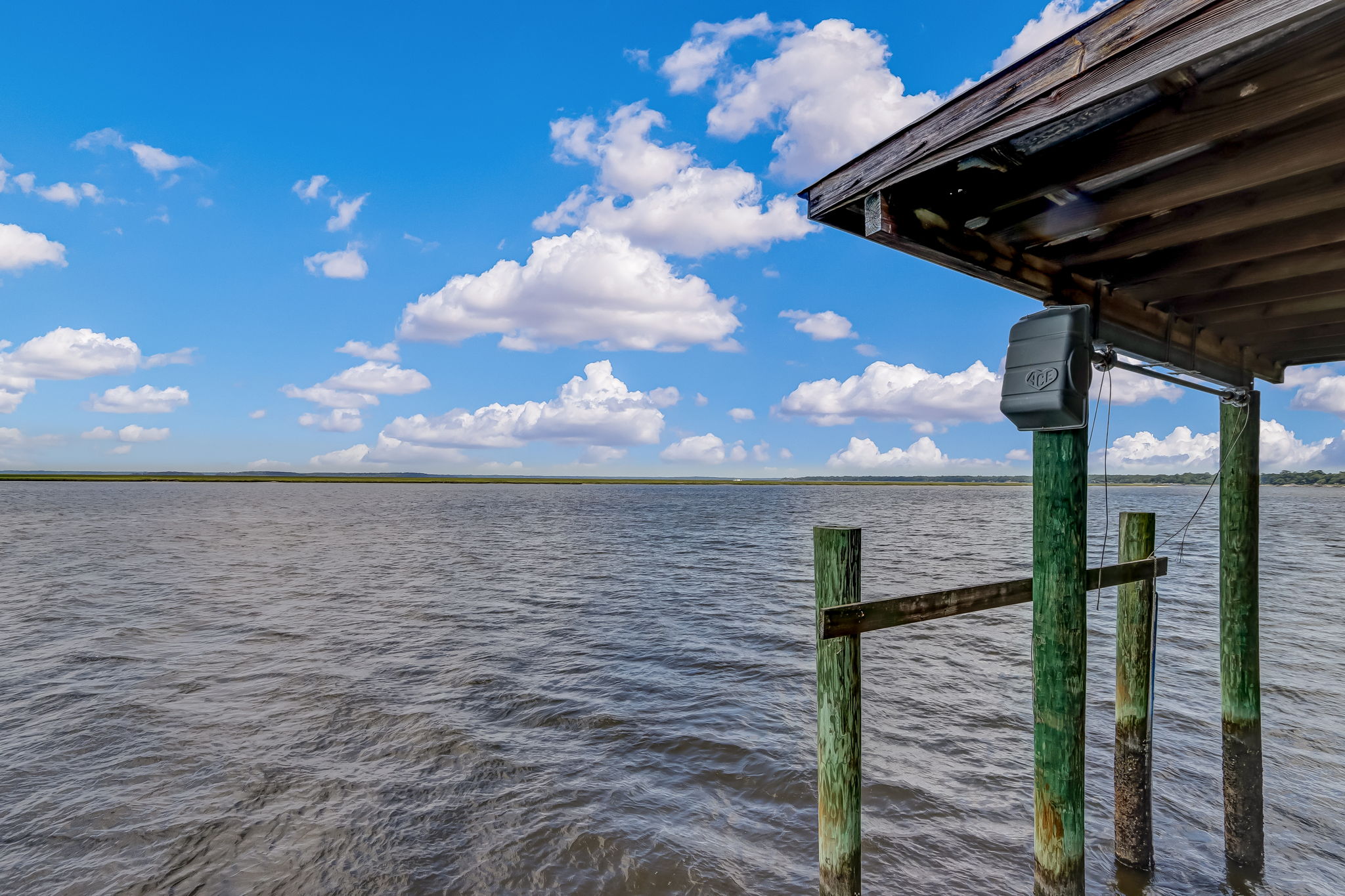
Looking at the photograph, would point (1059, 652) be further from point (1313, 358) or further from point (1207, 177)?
point (1313, 358)

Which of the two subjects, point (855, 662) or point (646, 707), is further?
point (646, 707)

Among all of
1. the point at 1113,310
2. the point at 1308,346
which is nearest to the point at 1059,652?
the point at 1113,310

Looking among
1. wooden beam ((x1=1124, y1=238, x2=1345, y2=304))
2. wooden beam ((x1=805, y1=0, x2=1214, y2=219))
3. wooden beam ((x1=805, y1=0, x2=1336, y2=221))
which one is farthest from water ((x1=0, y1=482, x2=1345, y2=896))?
wooden beam ((x1=805, y1=0, x2=1336, y2=221))

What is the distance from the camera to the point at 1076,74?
239cm

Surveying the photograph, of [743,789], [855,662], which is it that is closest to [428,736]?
[743,789]

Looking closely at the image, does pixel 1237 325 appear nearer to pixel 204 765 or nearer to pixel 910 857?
pixel 910 857

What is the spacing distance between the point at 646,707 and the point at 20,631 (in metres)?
13.3

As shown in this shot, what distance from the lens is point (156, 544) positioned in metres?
30.2

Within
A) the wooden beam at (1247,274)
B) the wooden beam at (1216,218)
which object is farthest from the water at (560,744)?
the wooden beam at (1216,218)

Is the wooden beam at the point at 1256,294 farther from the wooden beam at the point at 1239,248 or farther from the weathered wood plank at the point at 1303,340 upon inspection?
the weathered wood plank at the point at 1303,340

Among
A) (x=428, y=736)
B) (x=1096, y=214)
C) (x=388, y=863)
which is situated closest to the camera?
(x=1096, y=214)

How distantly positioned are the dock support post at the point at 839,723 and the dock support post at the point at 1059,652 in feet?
3.28

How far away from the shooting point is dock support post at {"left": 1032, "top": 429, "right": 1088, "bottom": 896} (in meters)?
3.69

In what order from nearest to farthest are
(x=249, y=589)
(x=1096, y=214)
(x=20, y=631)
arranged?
1. (x=1096, y=214)
2. (x=20, y=631)
3. (x=249, y=589)
